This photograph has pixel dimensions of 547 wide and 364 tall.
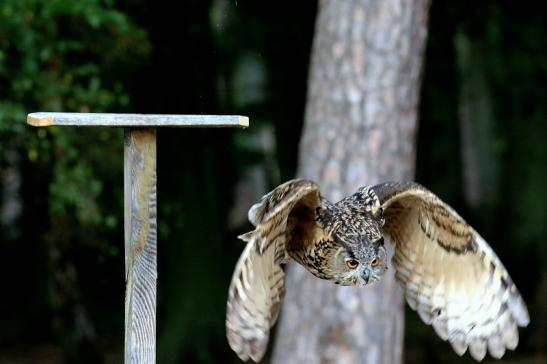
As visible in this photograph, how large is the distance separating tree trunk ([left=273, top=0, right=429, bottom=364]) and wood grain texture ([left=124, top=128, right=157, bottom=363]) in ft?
9.37

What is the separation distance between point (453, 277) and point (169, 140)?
572cm

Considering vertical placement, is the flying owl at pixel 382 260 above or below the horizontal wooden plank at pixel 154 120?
below

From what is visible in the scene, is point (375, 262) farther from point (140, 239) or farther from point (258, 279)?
point (140, 239)

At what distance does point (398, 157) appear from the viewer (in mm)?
6238

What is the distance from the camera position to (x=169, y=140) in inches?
344

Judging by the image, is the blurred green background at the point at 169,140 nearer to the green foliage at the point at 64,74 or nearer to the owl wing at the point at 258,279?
the green foliage at the point at 64,74

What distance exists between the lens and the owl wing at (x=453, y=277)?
3139mm

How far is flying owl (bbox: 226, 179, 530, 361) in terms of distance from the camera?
2654mm

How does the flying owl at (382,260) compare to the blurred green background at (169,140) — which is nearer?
the flying owl at (382,260)

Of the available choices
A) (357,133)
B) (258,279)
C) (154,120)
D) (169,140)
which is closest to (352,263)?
(258,279)

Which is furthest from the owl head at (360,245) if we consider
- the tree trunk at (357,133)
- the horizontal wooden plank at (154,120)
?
the tree trunk at (357,133)

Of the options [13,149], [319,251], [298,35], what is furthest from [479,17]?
[319,251]

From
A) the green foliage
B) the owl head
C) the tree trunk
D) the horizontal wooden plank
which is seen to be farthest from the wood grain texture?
the green foliage

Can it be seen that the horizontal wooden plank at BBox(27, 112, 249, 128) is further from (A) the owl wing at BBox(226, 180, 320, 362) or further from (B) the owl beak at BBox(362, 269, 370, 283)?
(B) the owl beak at BBox(362, 269, 370, 283)
